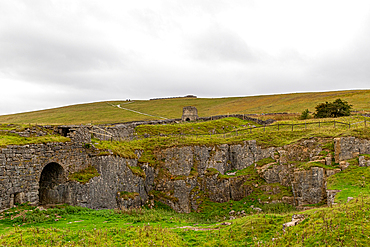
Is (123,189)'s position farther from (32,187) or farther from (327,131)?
(327,131)

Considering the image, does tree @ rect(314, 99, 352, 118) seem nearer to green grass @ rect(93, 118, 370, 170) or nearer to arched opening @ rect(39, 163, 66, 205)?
green grass @ rect(93, 118, 370, 170)

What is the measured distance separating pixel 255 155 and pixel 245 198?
18.4 ft

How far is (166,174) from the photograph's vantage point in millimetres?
27469

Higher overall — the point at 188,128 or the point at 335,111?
the point at 335,111

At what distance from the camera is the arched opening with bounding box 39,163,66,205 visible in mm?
19366

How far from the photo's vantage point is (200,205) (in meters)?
26.0

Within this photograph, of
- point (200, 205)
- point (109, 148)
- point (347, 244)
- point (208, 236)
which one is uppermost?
point (109, 148)

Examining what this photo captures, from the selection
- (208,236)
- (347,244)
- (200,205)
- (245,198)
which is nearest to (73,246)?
(208,236)

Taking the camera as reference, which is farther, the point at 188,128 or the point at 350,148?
the point at 188,128

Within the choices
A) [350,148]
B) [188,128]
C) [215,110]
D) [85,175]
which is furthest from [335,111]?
[215,110]

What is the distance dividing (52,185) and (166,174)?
10.7 m

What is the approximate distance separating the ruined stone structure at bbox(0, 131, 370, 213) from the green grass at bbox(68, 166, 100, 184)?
231 millimetres

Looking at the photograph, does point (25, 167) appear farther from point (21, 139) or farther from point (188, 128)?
point (188, 128)

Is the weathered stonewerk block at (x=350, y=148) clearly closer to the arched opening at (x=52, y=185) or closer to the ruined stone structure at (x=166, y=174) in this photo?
the ruined stone structure at (x=166, y=174)
